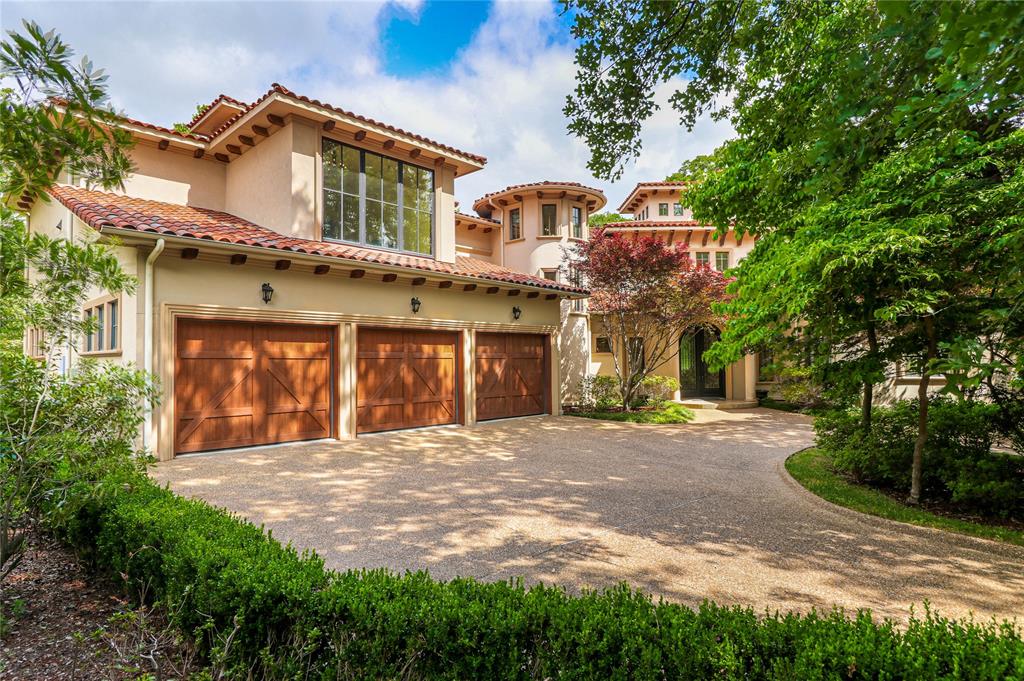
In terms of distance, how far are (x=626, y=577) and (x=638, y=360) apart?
40.6ft

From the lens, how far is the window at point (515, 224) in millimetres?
18109

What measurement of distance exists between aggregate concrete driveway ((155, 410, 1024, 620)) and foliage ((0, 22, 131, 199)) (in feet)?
10.5

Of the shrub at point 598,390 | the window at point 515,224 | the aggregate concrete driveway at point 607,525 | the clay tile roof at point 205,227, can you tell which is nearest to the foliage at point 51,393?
the aggregate concrete driveway at point 607,525

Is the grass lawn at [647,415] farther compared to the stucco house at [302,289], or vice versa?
the grass lawn at [647,415]

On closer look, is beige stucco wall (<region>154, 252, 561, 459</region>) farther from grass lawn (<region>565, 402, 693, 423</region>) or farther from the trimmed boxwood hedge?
the trimmed boxwood hedge

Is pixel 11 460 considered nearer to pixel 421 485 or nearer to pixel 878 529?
pixel 421 485

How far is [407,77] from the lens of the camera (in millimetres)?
6578

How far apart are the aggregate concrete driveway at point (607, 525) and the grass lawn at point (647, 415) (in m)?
4.44

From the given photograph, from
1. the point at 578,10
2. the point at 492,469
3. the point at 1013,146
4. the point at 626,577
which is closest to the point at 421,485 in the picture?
the point at 492,469

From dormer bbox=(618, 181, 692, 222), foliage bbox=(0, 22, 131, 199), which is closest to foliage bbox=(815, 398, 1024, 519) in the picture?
foliage bbox=(0, 22, 131, 199)

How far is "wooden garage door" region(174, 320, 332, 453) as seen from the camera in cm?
840

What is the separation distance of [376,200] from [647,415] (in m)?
9.02

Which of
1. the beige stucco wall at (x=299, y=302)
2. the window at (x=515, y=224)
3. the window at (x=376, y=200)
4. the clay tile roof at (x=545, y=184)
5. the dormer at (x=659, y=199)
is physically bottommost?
the beige stucco wall at (x=299, y=302)

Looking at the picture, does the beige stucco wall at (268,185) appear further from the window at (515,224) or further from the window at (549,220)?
the window at (549,220)
